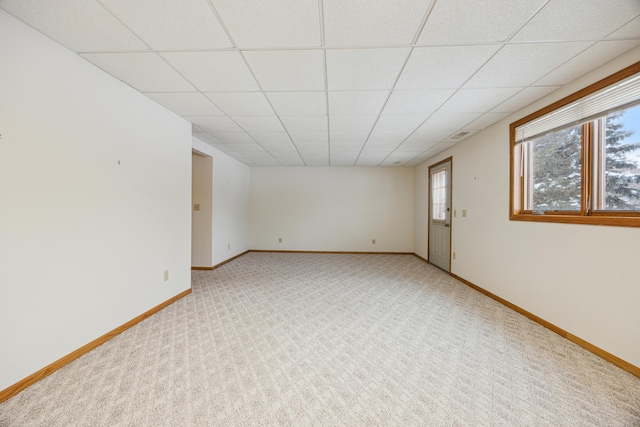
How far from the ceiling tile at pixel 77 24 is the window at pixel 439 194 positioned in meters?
5.20

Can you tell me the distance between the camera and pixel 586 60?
1951 millimetres

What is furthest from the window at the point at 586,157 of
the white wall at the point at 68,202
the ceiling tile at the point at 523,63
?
the white wall at the point at 68,202

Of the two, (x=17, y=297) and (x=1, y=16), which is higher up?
(x=1, y=16)

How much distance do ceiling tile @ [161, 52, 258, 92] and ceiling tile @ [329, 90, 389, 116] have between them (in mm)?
891

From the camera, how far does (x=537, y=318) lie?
8.55 ft

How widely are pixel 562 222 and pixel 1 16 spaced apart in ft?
15.5

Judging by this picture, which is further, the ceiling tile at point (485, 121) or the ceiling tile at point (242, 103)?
the ceiling tile at point (485, 121)

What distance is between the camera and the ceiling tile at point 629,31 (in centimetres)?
157

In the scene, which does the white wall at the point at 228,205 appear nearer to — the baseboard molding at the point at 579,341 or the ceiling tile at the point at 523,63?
the ceiling tile at the point at 523,63

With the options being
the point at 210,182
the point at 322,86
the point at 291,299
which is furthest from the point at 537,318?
the point at 210,182

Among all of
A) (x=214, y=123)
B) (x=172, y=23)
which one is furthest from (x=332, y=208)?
(x=172, y=23)

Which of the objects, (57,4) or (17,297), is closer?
(57,4)

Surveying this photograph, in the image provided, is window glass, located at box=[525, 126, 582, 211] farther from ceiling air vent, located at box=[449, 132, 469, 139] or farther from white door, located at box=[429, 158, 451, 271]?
white door, located at box=[429, 158, 451, 271]

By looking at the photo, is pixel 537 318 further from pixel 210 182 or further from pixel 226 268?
pixel 210 182
